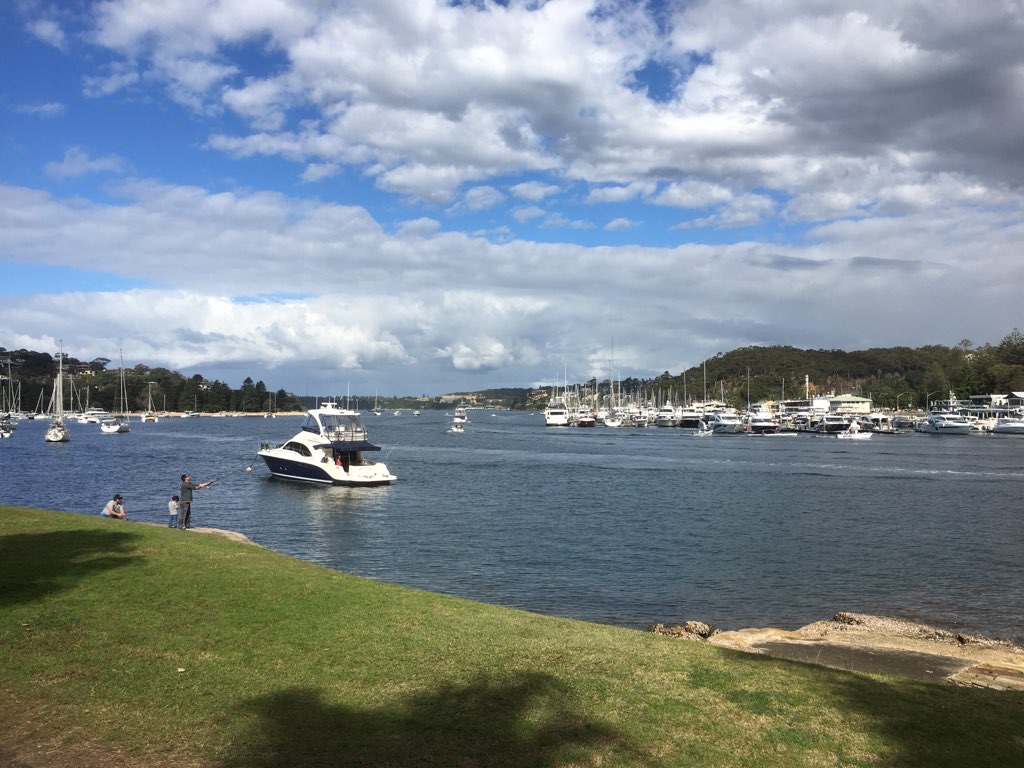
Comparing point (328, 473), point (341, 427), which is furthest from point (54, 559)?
point (341, 427)

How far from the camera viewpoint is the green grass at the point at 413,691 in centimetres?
752

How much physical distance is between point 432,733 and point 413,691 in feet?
3.92

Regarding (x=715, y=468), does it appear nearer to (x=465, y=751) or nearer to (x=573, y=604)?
(x=573, y=604)

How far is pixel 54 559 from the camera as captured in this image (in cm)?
1471

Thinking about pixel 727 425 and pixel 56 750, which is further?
pixel 727 425

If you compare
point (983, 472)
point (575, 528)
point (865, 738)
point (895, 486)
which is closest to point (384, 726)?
point (865, 738)

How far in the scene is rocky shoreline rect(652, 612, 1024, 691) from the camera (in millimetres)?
12820

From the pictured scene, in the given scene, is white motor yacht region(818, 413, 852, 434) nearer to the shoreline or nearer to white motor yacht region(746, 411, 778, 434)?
white motor yacht region(746, 411, 778, 434)

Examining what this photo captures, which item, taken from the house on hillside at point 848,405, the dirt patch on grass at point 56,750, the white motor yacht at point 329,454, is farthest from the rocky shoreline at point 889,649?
the house on hillside at point 848,405

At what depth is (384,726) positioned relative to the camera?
7.93m

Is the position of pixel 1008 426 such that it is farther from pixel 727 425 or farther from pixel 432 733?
pixel 432 733

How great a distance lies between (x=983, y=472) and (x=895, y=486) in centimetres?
1672

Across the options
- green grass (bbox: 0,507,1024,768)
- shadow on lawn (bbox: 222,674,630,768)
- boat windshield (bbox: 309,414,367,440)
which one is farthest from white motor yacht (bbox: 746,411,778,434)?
shadow on lawn (bbox: 222,674,630,768)

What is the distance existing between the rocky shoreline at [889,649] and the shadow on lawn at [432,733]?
5.72 metres
